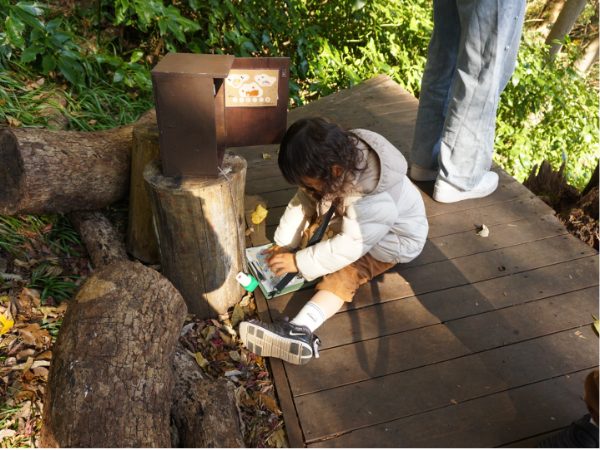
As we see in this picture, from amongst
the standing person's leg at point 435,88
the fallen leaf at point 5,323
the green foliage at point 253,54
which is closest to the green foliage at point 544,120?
the green foliage at point 253,54

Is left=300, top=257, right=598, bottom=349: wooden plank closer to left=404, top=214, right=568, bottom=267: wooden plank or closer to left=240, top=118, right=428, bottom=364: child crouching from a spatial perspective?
left=240, top=118, right=428, bottom=364: child crouching

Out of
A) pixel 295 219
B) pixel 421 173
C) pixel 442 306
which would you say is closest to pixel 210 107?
pixel 295 219

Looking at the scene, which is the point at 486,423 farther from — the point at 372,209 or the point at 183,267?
the point at 183,267

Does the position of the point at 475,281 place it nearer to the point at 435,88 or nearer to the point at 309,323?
the point at 309,323

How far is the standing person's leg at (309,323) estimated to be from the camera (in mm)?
2209

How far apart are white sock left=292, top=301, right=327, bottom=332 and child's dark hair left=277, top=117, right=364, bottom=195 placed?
0.66 meters

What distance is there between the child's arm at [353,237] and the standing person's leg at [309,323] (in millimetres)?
142

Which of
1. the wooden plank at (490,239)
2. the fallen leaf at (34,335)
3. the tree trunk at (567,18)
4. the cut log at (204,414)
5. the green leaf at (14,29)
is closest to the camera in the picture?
the cut log at (204,414)

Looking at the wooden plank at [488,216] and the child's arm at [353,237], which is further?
the wooden plank at [488,216]

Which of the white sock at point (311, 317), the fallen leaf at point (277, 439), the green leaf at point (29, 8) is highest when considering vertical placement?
the green leaf at point (29, 8)

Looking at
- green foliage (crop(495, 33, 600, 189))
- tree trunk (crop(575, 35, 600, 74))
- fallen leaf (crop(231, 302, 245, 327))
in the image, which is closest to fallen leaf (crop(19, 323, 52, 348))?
fallen leaf (crop(231, 302, 245, 327))

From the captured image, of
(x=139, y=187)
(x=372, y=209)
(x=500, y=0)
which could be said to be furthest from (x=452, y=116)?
(x=139, y=187)

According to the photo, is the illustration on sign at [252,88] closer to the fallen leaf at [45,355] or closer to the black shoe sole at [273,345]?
the black shoe sole at [273,345]

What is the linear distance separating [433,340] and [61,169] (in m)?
2.31
